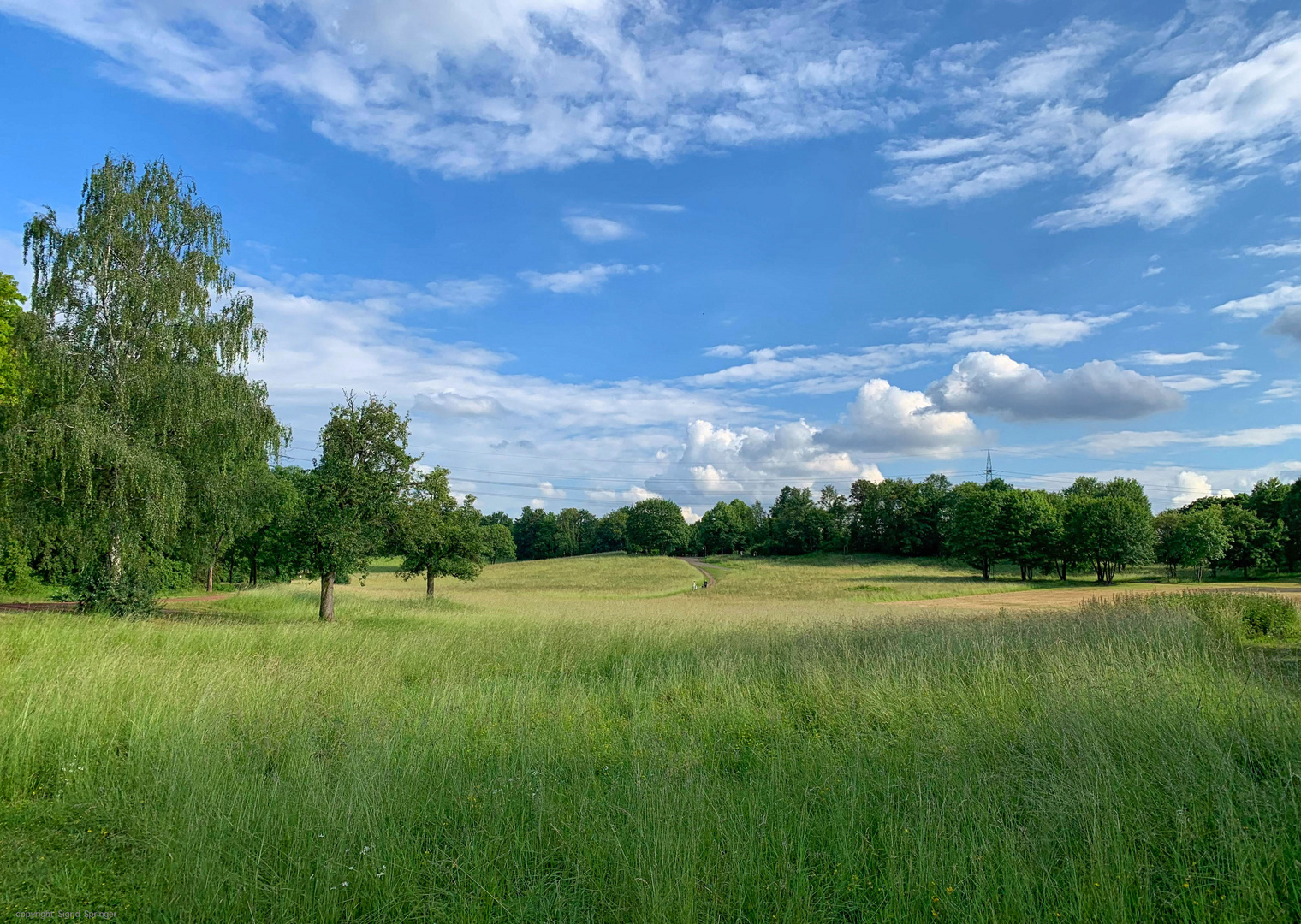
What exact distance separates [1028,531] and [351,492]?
75669mm

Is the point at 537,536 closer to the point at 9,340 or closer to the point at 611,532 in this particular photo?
the point at 611,532

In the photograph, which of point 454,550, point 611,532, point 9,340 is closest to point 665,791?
point 9,340

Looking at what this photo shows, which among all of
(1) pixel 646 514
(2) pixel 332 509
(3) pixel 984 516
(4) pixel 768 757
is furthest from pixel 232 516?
(1) pixel 646 514

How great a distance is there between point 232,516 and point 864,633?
2137 centimetres

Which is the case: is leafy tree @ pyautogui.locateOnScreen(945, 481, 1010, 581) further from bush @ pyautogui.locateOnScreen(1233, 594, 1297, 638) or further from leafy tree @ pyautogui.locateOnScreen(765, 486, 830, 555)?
bush @ pyautogui.locateOnScreen(1233, 594, 1297, 638)

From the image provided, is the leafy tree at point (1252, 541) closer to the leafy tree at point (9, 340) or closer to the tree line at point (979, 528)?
the tree line at point (979, 528)

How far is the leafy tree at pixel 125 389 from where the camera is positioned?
19.3 meters

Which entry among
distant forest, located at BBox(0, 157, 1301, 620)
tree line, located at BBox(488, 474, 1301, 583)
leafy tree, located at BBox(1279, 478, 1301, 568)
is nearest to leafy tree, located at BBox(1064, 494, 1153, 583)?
tree line, located at BBox(488, 474, 1301, 583)

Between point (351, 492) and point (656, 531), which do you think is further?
point (656, 531)

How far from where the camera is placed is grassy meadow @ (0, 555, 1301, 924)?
3.96 m

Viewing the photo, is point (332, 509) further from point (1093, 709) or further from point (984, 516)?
point (984, 516)

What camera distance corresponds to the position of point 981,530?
77312mm

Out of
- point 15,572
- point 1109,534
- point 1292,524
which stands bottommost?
point 15,572

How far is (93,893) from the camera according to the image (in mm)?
4324
